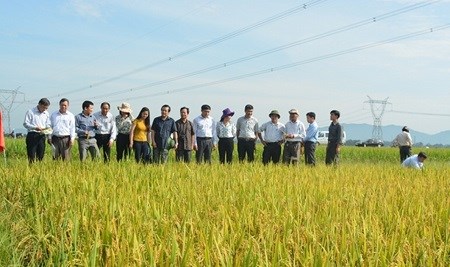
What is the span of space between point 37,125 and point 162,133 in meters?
2.03

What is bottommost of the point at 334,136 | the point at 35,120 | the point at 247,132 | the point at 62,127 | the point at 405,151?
the point at 405,151

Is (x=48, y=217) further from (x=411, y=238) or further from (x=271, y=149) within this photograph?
(x=271, y=149)

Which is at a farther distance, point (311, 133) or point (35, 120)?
point (311, 133)

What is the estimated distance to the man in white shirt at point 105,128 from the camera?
9.49m

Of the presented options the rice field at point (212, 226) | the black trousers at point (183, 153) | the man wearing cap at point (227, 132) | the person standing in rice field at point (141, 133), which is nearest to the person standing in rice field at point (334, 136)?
the man wearing cap at point (227, 132)

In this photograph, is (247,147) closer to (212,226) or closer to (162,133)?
(162,133)

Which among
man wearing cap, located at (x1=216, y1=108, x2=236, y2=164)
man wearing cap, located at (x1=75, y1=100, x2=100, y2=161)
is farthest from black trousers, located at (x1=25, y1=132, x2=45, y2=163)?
man wearing cap, located at (x1=216, y1=108, x2=236, y2=164)

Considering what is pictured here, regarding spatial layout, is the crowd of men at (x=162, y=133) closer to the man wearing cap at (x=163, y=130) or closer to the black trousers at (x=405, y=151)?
the man wearing cap at (x=163, y=130)

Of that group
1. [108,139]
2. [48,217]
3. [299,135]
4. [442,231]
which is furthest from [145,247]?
[299,135]

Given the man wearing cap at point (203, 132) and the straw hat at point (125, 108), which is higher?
the straw hat at point (125, 108)

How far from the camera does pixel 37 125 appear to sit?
924 cm

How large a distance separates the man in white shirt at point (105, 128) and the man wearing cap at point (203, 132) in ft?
5.43

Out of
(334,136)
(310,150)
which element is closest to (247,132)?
(310,150)

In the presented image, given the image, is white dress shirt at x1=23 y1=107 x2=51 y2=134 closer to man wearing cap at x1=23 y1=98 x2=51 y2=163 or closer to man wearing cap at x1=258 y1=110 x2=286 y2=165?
man wearing cap at x1=23 y1=98 x2=51 y2=163
